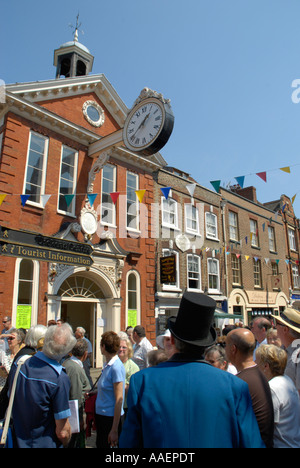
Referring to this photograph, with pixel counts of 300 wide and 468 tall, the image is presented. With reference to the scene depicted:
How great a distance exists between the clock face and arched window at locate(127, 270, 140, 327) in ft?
18.6

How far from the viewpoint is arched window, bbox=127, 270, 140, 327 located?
13.4m

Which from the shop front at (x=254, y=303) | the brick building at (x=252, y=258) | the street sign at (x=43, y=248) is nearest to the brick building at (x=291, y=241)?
the brick building at (x=252, y=258)

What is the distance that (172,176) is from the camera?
17828mm

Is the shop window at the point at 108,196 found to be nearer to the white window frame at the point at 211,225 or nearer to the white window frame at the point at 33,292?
the white window frame at the point at 33,292

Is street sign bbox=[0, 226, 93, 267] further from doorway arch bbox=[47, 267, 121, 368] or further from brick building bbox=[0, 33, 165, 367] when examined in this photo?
doorway arch bbox=[47, 267, 121, 368]

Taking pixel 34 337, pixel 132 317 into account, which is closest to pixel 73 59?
pixel 132 317

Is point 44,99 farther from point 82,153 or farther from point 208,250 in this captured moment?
point 208,250

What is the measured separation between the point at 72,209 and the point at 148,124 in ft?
13.8

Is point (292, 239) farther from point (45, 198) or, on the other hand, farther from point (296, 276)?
point (45, 198)

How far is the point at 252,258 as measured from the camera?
74.4 feet

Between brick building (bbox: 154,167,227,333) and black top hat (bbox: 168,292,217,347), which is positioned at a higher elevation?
brick building (bbox: 154,167,227,333)

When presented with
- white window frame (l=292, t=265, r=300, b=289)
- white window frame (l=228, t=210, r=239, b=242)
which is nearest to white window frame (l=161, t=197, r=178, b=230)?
white window frame (l=228, t=210, r=239, b=242)

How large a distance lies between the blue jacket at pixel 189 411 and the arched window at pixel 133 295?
11663 mm

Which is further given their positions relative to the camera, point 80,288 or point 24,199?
point 80,288
